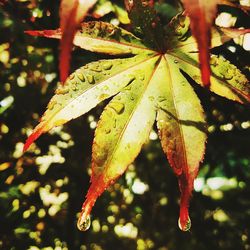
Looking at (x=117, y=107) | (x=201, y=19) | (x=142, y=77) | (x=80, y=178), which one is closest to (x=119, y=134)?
(x=117, y=107)

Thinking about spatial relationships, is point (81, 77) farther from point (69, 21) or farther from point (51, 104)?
point (69, 21)

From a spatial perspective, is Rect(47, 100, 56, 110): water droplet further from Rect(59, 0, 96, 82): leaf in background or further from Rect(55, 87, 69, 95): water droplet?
Rect(59, 0, 96, 82): leaf in background

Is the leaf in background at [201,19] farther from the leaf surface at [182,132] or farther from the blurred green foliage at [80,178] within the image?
the blurred green foliage at [80,178]

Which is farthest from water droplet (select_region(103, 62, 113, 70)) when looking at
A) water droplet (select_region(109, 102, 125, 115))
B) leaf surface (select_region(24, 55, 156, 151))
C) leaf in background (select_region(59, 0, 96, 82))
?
leaf in background (select_region(59, 0, 96, 82))

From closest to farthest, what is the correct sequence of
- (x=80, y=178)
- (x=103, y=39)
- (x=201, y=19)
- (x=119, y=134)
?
1. (x=201, y=19)
2. (x=119, y=134)
3. (x=103, y=39)
4. (x=80, y=178)

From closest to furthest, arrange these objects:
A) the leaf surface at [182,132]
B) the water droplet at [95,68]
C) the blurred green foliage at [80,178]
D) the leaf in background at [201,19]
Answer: the leaf in background at [201,19] < the leaf surface at [182,132] < the water droplet at [95,68] < the blurred green foliage at [80,178]

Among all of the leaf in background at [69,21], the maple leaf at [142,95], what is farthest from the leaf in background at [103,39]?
the leaf in background at [69,21]
